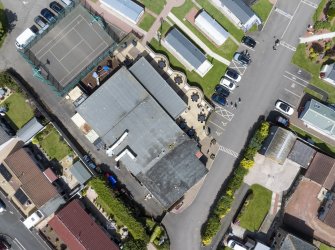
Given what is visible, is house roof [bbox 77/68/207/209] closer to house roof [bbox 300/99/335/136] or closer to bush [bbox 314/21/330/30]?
house roof [bbox 300/99/335/136]

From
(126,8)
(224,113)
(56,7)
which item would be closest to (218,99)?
(224,113)

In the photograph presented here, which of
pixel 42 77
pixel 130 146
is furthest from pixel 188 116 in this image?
pixel 42 77

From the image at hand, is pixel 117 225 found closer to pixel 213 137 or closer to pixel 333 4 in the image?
pixel 213 137

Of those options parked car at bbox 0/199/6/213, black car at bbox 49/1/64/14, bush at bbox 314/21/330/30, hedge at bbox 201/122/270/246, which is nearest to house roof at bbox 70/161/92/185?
parked car at bbox 0/199/6/213

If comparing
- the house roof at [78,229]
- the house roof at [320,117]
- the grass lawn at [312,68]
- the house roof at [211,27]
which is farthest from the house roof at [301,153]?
the house roof at [78,229]

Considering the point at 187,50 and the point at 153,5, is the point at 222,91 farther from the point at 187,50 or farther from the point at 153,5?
the point at 153,5

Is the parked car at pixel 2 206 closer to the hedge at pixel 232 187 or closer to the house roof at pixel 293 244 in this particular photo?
the hedge at pixel 232 187
